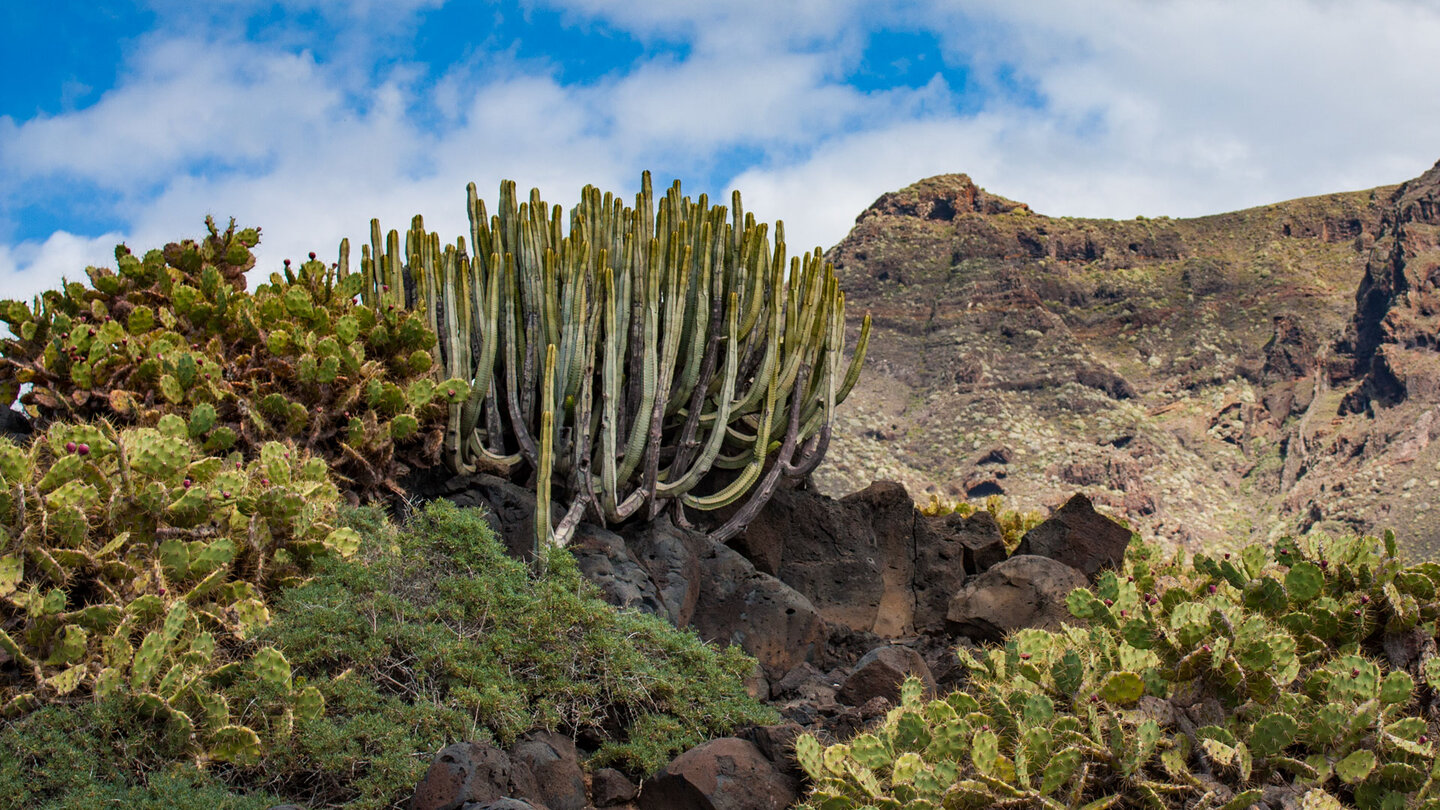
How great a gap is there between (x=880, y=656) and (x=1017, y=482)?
1370 inches

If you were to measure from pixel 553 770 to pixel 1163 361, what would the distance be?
4754cm

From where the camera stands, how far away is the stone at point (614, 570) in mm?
8289

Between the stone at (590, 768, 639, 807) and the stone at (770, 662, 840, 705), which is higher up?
the stone at (770, 662, 840, 705)

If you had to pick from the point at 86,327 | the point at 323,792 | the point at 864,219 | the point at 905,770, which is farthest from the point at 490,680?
the point at 864,219

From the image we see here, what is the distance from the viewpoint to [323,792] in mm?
5695

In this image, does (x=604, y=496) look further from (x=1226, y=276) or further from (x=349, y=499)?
(x=1226, y=276)

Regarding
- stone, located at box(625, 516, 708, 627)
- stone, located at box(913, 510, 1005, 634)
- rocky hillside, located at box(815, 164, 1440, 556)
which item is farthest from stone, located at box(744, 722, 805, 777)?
rocky hillside, located at box(815, 164, 1440, 556)

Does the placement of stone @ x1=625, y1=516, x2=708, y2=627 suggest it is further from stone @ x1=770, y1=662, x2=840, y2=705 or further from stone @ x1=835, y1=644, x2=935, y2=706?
stone @ x1=835, y1=644, x2=935, y2=706

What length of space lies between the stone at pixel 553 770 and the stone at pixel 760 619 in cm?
254

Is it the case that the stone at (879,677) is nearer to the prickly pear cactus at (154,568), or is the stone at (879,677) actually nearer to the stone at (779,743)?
the stone at (779,743)

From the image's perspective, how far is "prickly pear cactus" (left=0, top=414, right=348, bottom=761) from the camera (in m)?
5.80

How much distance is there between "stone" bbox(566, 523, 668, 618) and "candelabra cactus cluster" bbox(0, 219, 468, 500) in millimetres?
1392

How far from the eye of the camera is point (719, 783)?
6039 mm

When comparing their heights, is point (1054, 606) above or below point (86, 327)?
below
